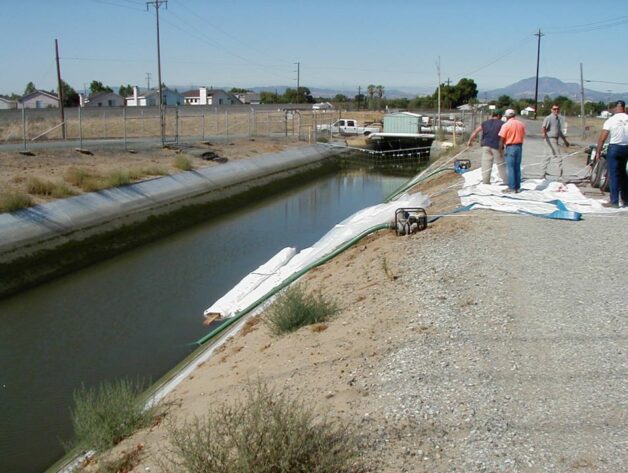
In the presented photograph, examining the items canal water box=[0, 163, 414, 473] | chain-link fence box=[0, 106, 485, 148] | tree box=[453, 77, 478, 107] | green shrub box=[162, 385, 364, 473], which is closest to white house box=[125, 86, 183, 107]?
chain-link fence box=[0, 106, 485, 148]

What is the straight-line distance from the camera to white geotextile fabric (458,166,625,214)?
1482 centimetres

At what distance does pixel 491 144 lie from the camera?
17125 millimetres

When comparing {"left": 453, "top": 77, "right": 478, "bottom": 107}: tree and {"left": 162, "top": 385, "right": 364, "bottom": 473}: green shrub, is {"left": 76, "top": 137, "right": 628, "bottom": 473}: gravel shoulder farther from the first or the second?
{"left": 453, "top": 77, "right": 478, "bottom": 107}: tree

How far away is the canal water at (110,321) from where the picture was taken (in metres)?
10.6

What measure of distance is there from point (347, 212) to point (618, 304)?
73.7ft

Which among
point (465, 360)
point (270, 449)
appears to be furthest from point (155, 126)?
point (270, 449)

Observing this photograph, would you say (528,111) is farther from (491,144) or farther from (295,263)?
(295,263)

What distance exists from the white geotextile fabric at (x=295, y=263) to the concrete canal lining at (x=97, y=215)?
6.53 metres

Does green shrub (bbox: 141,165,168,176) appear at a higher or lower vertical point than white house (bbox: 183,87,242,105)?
lower

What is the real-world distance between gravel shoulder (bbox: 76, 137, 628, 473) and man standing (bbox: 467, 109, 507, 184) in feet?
16.5

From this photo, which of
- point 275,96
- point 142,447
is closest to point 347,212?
point 142,447

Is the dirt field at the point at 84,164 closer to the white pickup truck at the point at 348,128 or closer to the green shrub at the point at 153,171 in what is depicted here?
the green shrub at the point at 153,171

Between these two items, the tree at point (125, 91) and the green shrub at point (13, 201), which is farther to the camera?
the tree at point (125, 91)

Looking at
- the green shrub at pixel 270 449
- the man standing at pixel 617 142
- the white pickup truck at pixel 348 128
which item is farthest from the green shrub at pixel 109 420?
the white pickup truck at pixel 348 128
